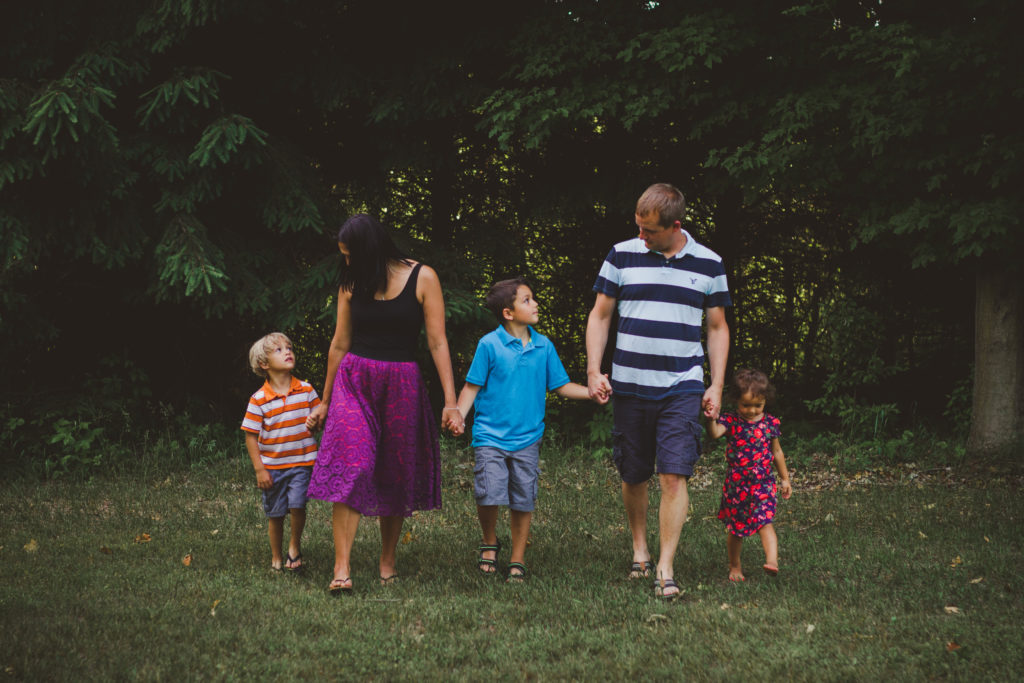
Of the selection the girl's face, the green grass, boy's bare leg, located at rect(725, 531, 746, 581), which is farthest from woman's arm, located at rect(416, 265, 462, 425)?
boy's bare leg, located at rect(725, 531, 746, 581)

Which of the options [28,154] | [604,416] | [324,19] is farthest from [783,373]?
[28,154]

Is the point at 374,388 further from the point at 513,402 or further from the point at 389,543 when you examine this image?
the point at 389,543

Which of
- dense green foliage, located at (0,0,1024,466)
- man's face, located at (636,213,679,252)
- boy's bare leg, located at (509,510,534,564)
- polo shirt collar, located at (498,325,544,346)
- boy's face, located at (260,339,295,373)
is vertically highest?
dense green foliage, located at (0,0,1024,466)

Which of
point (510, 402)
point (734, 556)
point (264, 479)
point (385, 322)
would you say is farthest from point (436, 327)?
point (734, 556)

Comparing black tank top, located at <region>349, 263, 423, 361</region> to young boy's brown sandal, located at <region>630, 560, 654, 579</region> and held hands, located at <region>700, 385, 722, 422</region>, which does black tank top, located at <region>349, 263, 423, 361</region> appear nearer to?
held hands, located at <region>700, 385, 722, 422</region>

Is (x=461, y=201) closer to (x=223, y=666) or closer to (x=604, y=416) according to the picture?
(x=604, y=416)

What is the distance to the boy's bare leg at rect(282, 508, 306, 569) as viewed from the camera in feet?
17.4

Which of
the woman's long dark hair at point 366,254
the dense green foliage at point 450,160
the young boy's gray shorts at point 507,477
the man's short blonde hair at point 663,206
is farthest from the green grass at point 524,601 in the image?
the dense green foliage at point 450,160

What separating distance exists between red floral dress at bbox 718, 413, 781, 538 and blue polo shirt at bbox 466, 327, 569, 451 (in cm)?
109

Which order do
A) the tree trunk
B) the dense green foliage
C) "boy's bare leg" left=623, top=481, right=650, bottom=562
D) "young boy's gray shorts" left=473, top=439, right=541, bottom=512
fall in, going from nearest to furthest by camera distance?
"young boy's gray shorts" left=473, top=439, right=541, bottom=512, "boy's bare leg" left=623, top=481, right=650, bottom=562, the dense green foliage, the tree trunk

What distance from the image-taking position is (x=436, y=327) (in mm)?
4941

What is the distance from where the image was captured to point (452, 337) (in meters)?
9.05

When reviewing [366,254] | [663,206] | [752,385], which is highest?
[663,206]

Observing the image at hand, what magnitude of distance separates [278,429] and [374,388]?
79 centimetres
